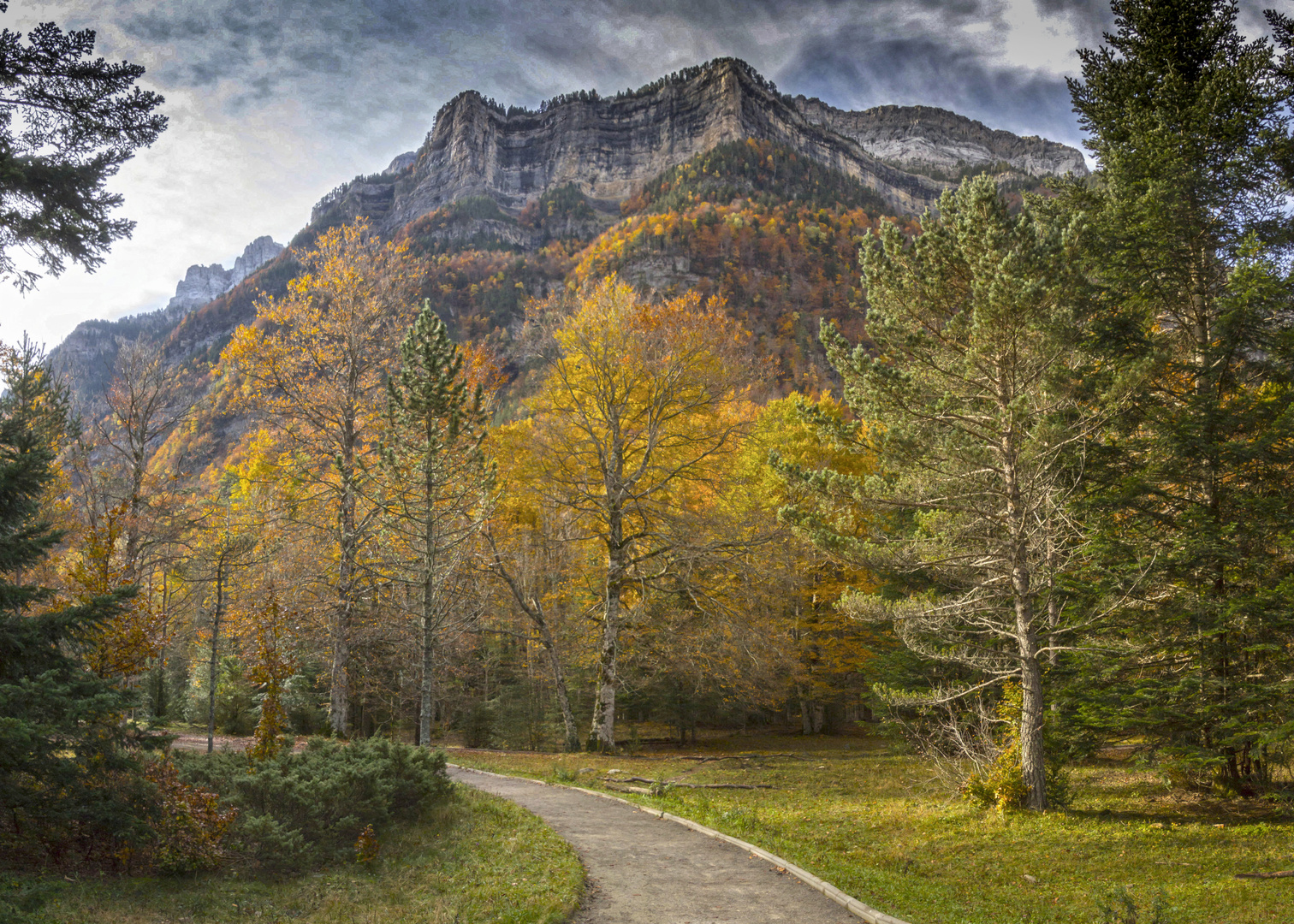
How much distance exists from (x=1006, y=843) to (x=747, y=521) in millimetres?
11482

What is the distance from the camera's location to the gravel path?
684cm

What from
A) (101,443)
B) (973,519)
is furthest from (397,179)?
(973,519)

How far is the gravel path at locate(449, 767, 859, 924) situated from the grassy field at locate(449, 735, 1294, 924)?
594 millimetres

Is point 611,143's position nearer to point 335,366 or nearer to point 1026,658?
point 335,366

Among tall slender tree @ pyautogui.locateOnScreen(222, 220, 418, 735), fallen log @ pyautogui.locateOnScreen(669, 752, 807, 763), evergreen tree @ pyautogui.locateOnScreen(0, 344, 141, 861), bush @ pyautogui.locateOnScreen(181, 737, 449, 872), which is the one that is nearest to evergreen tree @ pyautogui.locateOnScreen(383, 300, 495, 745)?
tall slender tree @ pyautogui.locateOnScreen(222, 220, 418, 735)

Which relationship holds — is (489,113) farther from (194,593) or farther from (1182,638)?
(1182,638)

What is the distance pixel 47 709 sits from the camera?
6.57 metres

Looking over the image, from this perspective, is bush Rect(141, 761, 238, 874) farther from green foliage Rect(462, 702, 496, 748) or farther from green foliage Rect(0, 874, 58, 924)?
green foliage Rect(462, 702, 496, 748)

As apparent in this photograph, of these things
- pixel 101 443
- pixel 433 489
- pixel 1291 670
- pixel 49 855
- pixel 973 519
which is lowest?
pixel 49 855

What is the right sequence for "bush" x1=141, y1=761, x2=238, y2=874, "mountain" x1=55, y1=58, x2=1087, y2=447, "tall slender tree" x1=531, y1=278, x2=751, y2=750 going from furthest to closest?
"mountain" x1=55, y1=58, x2=1087, y2=447, "tall slender tree" x1=531, y1=278, x2=751, y2=750, "bush" x1=141, y1=761, x2=238, y2=874

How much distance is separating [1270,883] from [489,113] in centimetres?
18617

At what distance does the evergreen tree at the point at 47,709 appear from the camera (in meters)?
6.48

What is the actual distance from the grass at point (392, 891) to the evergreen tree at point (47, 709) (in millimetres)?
714

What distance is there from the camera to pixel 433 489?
17.3 meters
